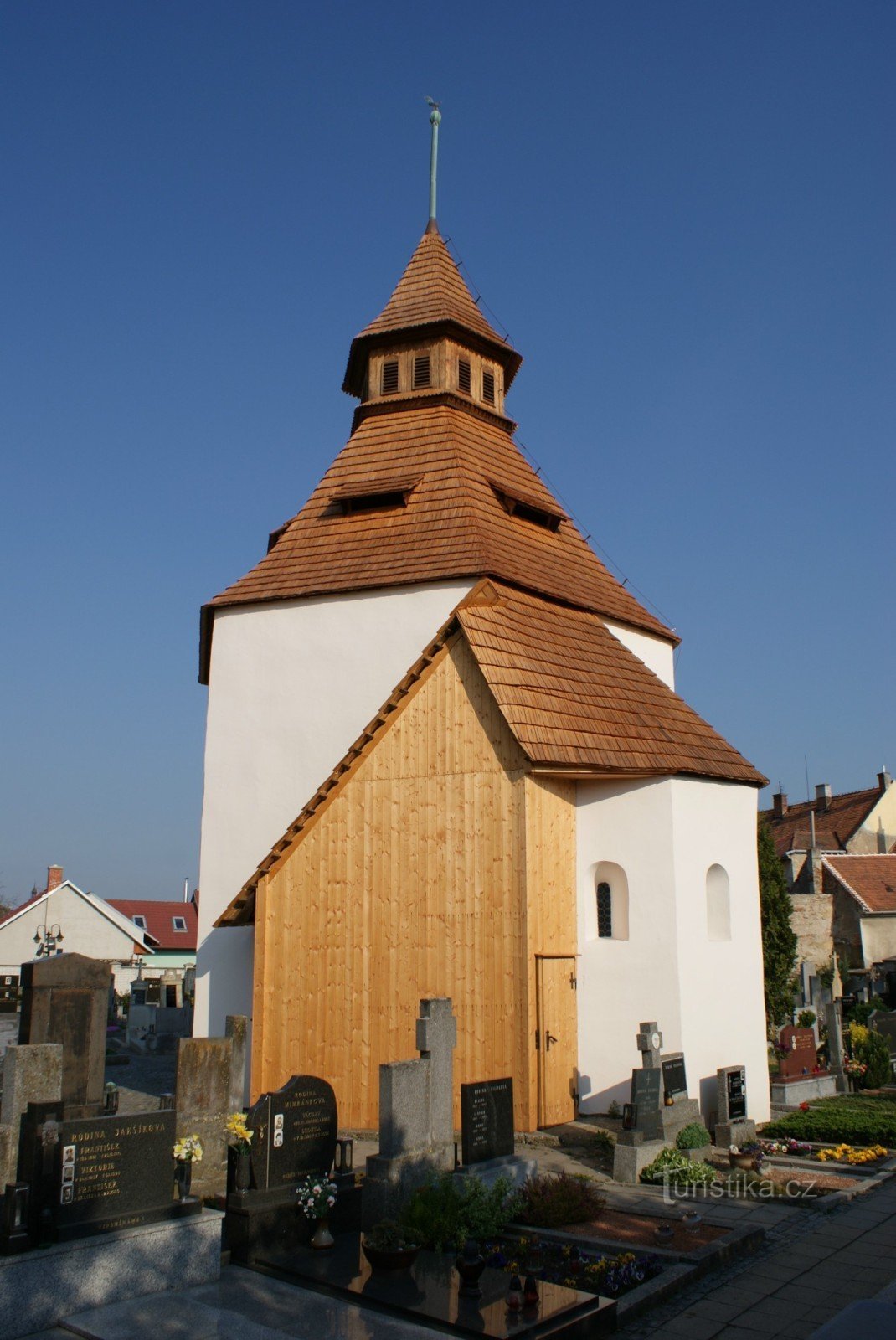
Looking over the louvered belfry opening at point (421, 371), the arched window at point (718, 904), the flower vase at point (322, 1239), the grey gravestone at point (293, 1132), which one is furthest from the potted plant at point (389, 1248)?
the louvered belfry opening at point (421, 371)

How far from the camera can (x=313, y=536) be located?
62.0 feet

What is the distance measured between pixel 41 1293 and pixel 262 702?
11.4 m

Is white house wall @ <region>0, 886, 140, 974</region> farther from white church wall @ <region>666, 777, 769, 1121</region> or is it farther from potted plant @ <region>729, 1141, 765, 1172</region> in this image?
potted plant @ <region>729, 1141, 765, 1172</region>

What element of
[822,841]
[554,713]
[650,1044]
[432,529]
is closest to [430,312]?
[432,529]

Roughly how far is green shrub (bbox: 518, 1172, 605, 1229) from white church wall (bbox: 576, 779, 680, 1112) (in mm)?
3969

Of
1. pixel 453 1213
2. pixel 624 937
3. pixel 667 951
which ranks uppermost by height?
pixel 624 937

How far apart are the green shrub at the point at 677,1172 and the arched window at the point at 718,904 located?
14.9 ft

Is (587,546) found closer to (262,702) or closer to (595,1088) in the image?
(262,702)

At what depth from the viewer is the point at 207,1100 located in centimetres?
905

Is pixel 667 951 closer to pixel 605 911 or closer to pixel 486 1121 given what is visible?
pixel 605 911

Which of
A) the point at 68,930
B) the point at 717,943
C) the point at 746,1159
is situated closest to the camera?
the point at 746,1159

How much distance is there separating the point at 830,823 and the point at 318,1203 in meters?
43.7

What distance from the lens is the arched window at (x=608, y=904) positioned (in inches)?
563

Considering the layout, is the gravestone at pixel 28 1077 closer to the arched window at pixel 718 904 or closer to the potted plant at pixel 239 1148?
the potted plant at pixel 239 1148
